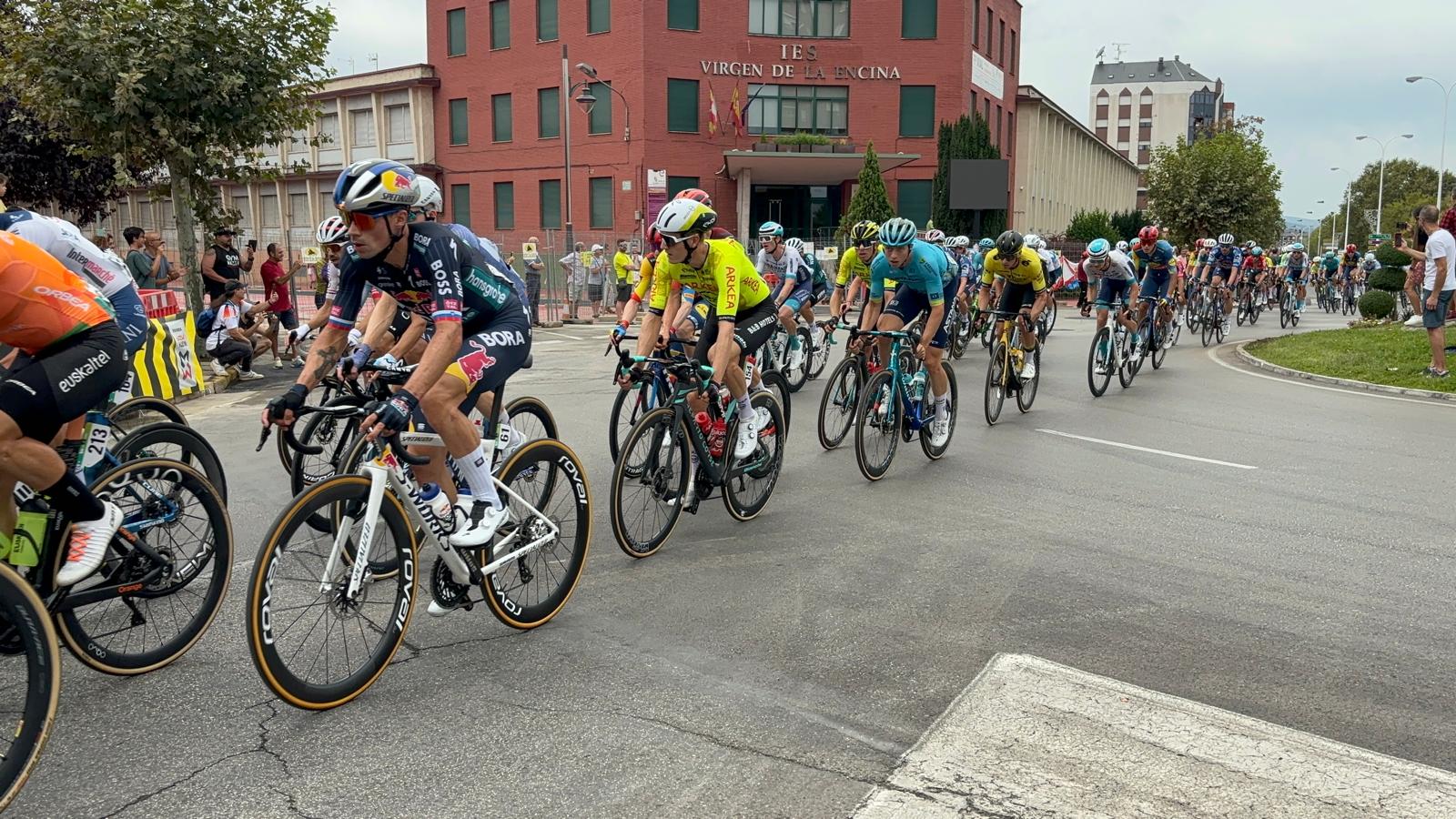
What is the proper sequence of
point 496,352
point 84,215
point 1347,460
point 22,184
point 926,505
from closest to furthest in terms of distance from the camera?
point 496,352, point 926,505, point 1347,460, point 22,184, point 84,215

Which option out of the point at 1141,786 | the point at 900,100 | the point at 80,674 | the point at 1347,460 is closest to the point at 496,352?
the point at 80,674

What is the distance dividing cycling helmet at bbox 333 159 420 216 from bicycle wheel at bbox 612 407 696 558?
1834 millimetres

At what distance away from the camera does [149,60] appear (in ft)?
47.3

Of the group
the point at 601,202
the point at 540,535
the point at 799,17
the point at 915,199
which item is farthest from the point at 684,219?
the point at 915,199

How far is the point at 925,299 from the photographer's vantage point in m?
9.29

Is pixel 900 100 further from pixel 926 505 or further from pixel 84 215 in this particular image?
pixel 926 505

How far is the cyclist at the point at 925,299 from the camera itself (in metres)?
8.62

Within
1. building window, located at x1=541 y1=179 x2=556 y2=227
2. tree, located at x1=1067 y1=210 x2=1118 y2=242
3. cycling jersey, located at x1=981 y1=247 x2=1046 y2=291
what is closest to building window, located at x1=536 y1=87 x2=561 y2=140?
building window, located at x1=541 y1=179 x2=556 y2=227

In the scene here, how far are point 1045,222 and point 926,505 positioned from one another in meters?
56.1

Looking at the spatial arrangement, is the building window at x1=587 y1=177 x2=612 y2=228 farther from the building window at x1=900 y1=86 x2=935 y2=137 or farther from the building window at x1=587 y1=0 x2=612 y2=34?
the building window at x1=900 y1=86 x2=935 y2=137

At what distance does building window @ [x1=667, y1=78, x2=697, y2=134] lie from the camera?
4228 cm

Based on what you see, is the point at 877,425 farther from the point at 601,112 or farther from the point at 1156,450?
the point at 601,112

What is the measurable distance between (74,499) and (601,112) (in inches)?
1605

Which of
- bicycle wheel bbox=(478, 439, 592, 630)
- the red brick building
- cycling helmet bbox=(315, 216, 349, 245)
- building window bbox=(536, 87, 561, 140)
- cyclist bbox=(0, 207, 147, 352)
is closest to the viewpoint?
bicycle wheel bbox=(478, 439, 592, 630)
